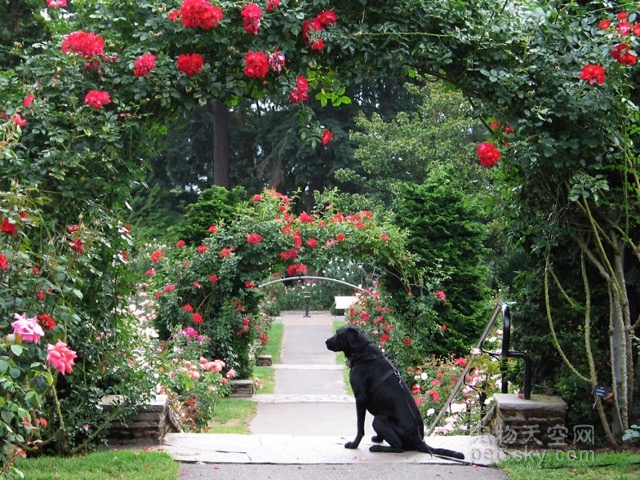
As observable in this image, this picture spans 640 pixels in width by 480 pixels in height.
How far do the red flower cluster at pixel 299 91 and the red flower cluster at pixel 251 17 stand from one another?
1.43ft

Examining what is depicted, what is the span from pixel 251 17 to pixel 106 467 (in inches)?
112

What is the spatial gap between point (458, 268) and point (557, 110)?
6.61 m

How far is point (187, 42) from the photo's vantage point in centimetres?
493

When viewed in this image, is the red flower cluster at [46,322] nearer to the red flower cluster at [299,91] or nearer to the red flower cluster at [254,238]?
the red flower cluster at [299,91]

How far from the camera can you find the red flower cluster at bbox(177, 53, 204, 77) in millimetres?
4930

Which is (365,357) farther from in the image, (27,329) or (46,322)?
(27,329)

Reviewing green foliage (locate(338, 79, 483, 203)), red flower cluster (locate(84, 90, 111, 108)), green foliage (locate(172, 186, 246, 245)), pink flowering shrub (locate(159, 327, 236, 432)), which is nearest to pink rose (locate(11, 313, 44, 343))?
red flower cluster (locate(84, 90, 111, 108))

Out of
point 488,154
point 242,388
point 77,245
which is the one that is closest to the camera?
point 77,245

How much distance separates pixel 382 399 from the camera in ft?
17.1

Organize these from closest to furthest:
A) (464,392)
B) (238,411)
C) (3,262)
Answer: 1. (3,262)
2. (464,392)
3. (238,411)

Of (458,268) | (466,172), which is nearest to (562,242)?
(458,268)

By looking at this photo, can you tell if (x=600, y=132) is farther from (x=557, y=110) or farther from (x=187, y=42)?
(x=187, y=42)

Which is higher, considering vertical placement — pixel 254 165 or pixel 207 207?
pixel 254 165

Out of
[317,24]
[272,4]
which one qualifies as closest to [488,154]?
[317,24]
